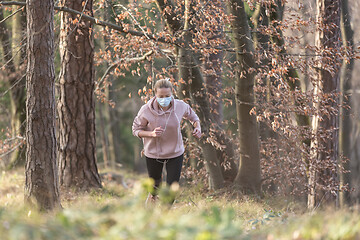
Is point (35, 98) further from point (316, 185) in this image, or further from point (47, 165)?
point (316, 185)

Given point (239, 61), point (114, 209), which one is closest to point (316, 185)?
point (239, 61)

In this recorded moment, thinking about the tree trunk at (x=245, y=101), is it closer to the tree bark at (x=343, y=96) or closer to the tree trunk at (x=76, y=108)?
the tree trunk at (x=76, y=108)

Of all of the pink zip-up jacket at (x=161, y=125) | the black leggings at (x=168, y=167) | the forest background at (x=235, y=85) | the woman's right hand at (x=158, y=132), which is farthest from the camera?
the forest background at (x=235, y=85)

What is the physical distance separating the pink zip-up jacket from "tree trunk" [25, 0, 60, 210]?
1380 mm

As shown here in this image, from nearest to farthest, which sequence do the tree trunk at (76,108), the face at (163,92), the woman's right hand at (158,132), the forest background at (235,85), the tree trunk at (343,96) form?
1. the woman's right hand at (158,132)
2. the face at (163,92)
3. the forest background at (235,85)
4. the tree trunk at (76,108)
5. the tree trunk at (343,96)

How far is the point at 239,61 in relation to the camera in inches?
370

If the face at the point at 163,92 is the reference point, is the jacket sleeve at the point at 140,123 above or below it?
below

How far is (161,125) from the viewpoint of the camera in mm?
6516

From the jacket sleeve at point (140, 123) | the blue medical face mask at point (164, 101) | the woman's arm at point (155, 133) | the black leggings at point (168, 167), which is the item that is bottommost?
the black leggings at point (168, 167)

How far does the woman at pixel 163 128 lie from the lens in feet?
21.2

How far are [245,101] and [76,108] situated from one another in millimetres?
3599

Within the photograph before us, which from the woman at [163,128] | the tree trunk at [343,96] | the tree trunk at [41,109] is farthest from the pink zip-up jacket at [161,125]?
the tree trunk at [343,96]

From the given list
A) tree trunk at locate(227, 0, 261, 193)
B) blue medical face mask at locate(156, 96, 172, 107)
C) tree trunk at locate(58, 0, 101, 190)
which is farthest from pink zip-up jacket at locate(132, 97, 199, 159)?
tree trunk at locate(58, 0, 101, 190)

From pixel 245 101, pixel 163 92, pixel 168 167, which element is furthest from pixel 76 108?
pixel 163 92
